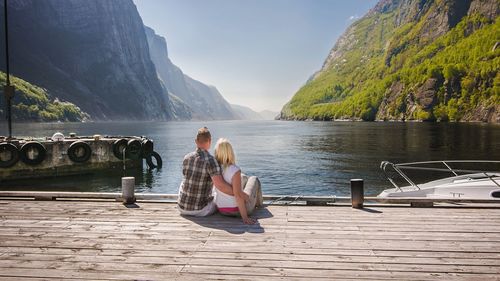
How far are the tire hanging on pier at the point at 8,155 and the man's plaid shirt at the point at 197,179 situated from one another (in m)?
31.9

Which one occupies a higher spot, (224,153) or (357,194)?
(224,153)

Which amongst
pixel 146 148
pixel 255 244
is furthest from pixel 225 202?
pixel 146 148

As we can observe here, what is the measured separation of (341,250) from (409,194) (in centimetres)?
1474

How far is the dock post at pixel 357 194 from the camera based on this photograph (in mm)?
11547

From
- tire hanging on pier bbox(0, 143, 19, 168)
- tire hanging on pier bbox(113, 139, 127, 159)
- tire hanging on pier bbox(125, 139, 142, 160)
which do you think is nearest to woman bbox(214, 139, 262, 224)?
tire hanging on pier bbox(0, 143, 19, 168)

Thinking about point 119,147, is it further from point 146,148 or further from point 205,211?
point 205,211

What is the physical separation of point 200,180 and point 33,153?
33.1m

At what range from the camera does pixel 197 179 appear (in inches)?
390

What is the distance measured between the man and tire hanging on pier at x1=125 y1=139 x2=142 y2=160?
36493 mm

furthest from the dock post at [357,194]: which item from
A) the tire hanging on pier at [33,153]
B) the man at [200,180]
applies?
the tire hanging on pier at [33,153]

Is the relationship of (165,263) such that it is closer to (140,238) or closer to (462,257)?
(140,238)

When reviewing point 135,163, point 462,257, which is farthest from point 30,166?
point 462,257

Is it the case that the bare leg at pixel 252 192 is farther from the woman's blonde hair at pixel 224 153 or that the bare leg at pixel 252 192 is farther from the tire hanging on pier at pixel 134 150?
the tire hanging on pier at pixel 134 150

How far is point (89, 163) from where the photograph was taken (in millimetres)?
41406
